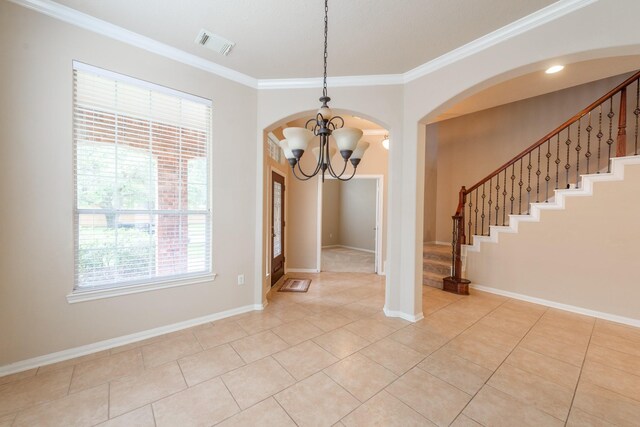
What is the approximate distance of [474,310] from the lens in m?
3.41

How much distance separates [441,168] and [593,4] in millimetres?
4313

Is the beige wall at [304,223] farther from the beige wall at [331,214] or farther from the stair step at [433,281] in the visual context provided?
the beige wall at [331,214]

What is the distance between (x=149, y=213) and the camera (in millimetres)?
2580

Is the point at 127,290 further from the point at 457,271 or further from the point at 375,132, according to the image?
the point at 375,132

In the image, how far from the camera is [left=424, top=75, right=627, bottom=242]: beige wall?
4379mm

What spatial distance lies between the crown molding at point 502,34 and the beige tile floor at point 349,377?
2.91 metres

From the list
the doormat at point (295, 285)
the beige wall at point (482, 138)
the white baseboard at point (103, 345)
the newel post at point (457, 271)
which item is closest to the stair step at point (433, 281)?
the newel post at point (457, 271)

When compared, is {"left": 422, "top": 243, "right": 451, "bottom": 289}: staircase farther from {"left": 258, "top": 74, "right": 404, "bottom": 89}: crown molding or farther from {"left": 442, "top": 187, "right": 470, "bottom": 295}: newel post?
{"left": 258, "top": 74, "right": 404, "bottom": 89}: crown molding

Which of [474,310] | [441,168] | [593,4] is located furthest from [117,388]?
[441,168]

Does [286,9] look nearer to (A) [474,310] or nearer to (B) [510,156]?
(A) [474,310]

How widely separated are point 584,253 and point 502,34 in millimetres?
3046

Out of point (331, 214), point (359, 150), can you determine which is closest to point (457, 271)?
point (359, 150)

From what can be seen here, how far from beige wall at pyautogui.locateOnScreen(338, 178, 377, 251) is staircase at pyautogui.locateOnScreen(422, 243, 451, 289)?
2.94 meters

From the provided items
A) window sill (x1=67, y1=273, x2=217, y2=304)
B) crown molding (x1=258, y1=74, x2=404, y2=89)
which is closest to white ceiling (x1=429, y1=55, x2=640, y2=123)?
crown molding (x1=258, y1=74, x2=404, y2=89)
